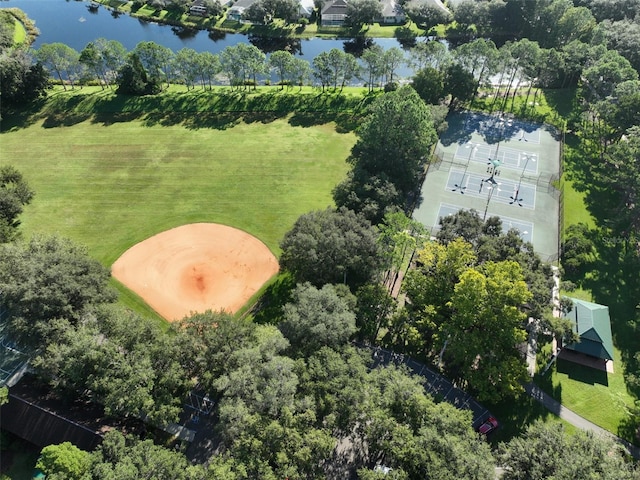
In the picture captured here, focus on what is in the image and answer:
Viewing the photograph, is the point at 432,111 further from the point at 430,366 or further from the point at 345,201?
the point at 430,366

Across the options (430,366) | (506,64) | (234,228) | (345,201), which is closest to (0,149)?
Answer: (234,228)

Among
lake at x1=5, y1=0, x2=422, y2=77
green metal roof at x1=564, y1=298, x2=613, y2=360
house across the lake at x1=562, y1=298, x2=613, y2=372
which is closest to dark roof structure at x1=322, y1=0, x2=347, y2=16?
lake at x1=5, y1=0, x2=422, y2=77

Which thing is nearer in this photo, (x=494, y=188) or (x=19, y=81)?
(x=494, y=188)

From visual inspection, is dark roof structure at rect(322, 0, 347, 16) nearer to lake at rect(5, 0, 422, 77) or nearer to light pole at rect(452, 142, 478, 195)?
lake at rect(5, 0, 422, 77)

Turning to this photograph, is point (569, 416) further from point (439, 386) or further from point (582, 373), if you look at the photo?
point (439, 386)

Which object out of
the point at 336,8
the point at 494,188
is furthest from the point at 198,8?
the point at 494,188
